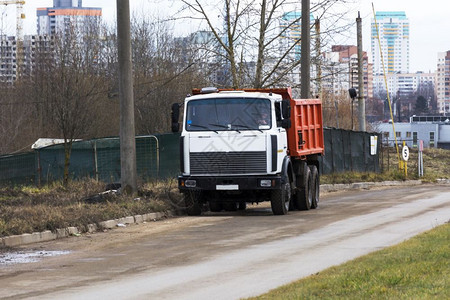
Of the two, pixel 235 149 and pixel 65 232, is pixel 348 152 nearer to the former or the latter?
pixel 235 149

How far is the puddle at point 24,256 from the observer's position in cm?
1301


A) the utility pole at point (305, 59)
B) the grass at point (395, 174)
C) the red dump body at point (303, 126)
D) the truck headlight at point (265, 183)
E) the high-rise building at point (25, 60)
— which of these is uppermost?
the high-rise building at point (25, 60)

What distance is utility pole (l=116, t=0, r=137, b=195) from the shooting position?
A: 22078 mm

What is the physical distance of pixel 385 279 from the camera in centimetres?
933

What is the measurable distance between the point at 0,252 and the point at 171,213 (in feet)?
25.1

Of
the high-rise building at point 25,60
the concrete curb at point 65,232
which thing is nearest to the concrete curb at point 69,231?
the concrete curb at point 65,232

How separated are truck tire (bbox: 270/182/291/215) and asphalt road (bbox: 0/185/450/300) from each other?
28 centimetres

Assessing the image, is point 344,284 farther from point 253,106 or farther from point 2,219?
point 253,106

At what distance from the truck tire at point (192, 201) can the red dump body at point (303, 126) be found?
269cm

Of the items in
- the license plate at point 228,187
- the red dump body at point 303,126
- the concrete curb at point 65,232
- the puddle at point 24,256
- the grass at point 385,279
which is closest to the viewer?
the grass at point 385,279

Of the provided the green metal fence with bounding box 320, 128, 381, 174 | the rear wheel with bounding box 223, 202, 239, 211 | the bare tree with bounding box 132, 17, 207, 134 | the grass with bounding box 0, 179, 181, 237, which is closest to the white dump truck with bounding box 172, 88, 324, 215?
the grass with bounding box 0, 179, 181, 237

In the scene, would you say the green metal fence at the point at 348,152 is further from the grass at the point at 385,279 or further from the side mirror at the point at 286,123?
the grass at the point at 385,279

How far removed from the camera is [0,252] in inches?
557

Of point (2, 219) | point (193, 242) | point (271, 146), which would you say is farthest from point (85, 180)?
point (193, 242)
